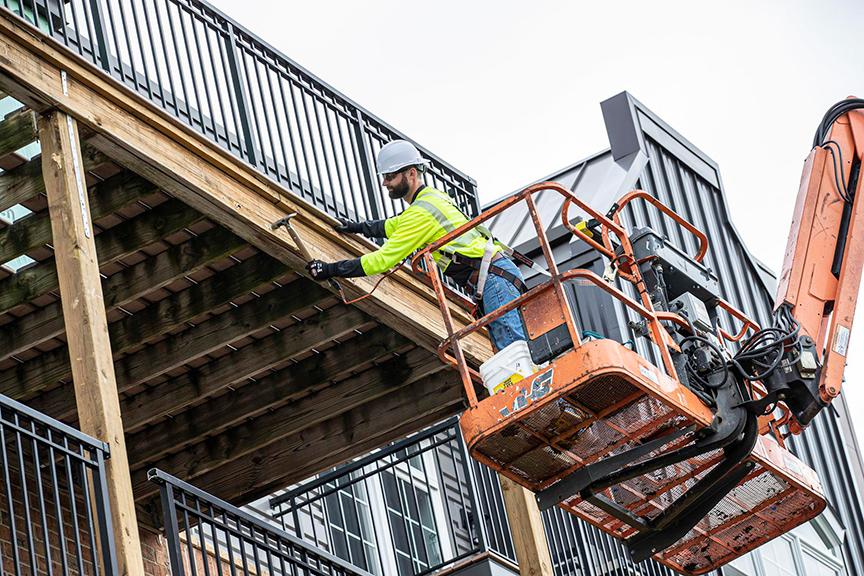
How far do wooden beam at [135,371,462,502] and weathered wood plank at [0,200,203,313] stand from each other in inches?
118

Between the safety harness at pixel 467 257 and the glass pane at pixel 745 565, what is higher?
the safety harness at pixel 467 257

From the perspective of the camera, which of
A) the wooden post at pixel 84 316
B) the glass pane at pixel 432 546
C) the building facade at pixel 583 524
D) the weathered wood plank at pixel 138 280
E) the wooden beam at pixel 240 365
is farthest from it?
the glass pane at pixel 432 546

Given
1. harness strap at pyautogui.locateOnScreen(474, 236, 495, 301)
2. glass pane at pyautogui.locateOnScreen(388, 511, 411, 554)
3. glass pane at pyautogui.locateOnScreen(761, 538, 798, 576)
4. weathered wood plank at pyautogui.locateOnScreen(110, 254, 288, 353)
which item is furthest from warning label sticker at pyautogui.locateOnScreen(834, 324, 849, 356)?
glass pane at pyautogui.locateOnScreen(761, 538, 798, 576)

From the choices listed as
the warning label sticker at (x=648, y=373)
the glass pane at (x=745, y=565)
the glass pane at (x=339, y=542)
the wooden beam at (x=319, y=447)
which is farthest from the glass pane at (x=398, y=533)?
the warning label sticker at (x=648, y=373)

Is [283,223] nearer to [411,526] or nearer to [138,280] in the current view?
[138,280]

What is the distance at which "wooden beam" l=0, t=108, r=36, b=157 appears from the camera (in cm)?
1120

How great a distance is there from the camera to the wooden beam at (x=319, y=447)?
14695mm

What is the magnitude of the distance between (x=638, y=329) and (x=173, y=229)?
3446mm

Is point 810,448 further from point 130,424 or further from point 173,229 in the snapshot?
point 173,229

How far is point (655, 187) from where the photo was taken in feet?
72.6

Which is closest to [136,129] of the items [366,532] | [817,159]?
[817,159]

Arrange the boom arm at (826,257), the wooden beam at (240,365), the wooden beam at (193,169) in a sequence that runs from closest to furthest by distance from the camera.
Result: 1. the wooden beam at (193,169)
2. the boom arm at (826,257)
3. the wooden beam at (240,365)

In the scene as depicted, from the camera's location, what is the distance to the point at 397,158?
12820 mm

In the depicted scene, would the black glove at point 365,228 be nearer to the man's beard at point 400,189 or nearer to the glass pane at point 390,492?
the man's beard at point 400,189
